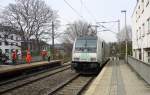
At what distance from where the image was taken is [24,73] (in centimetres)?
2061

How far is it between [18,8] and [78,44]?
3079cm

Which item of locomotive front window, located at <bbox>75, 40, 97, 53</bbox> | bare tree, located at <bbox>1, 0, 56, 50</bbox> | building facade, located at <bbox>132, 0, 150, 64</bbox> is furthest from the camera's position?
bare tree, located at <bbox>1, 0, 56, 50</bbox>

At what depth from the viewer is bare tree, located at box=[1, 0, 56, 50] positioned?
50.8m

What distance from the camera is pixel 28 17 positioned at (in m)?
51.6

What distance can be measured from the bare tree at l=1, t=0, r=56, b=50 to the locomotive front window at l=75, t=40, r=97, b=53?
2784 centimetres

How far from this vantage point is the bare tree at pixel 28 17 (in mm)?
50781

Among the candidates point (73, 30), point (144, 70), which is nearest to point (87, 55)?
point (144, 70)

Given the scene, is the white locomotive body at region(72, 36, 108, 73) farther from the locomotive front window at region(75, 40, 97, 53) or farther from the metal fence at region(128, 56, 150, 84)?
the metal fence at region(128, 56, 150, 84)

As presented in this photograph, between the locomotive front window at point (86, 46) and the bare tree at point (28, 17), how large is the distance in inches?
1096

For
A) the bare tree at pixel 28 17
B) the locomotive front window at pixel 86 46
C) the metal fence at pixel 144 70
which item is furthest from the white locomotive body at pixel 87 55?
the bare tree at pixel 28 17

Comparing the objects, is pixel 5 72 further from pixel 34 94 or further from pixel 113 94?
pixel 113 94

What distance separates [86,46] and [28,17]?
30541mm

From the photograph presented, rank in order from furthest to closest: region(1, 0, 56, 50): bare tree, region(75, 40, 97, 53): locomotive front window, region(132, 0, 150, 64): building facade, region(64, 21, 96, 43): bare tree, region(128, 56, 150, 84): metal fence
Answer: region(64, 21, 96, 43): bare tree, region(1, 0, 56, 50): bare tree, region(75, 40, 97, 53): locomotive front window, region(132, 0, 150, 64): building facade, region(128, 56, 150, 84): metal fence

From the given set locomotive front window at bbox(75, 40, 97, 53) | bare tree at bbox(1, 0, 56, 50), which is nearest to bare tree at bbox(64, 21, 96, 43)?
bare tree at bbox(1, 0, 56, 50)
